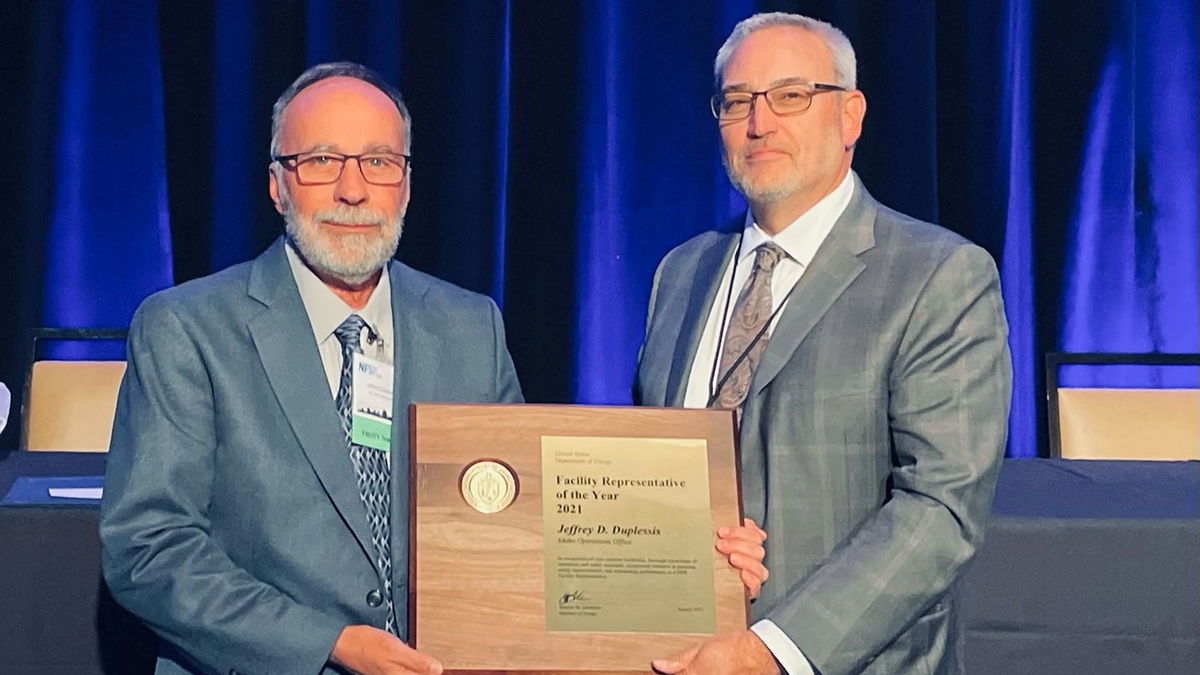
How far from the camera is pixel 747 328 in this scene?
2.39 m

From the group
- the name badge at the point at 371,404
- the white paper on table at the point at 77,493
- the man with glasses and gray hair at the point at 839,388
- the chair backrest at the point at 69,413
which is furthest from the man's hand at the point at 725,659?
the chair backrest at the point at 69,413

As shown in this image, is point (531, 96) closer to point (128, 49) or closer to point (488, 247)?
point (488, 247)

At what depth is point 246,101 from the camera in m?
5.09

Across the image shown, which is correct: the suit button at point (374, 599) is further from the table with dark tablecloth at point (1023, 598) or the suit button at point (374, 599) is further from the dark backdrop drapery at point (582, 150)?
the dark backdrop drapery at point (582, 150)

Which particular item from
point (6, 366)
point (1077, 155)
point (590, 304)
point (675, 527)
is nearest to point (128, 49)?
point (6, 366)

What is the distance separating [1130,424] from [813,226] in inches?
82.2

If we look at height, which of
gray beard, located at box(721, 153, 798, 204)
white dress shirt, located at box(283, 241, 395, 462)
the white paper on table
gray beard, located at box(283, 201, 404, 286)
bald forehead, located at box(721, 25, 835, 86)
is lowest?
the white paper on table

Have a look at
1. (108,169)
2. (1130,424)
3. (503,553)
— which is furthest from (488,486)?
(108,169)

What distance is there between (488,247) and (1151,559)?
2.91m

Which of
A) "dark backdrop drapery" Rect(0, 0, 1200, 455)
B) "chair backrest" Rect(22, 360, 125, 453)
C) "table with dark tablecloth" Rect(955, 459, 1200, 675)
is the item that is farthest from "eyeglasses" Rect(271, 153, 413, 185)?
"dark backdrop drapery" Rect(0, 0, 1200, 455)

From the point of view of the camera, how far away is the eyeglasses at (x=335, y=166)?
2.26 metres

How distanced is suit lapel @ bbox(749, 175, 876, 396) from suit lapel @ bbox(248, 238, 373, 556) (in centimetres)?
65

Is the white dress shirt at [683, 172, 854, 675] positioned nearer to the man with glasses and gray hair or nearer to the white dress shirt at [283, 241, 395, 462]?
the man with glasses and gray hair

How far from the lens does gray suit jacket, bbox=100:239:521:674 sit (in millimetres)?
2064
